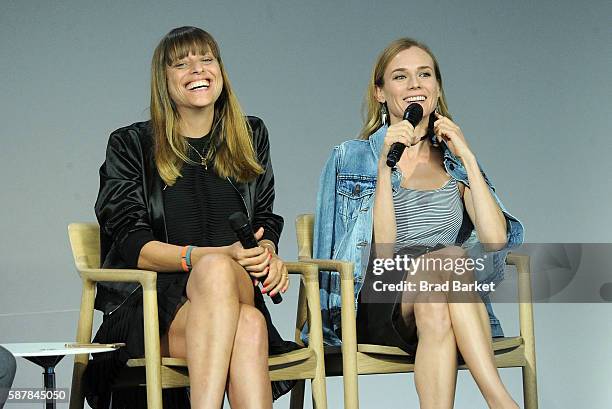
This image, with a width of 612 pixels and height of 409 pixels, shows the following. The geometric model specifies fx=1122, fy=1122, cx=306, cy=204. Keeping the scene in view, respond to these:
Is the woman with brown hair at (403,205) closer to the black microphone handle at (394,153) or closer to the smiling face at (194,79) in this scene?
the black microphone handle at (394,153)

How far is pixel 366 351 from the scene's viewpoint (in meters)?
2.80

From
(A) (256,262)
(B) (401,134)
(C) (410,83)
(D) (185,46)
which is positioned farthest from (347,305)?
(D) (185,46)

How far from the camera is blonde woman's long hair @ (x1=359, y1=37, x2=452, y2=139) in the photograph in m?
3.12

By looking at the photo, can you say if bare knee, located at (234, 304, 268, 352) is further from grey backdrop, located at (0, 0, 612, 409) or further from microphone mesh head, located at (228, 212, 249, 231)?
grey backdrop, located at (0, 0, 612, 409)

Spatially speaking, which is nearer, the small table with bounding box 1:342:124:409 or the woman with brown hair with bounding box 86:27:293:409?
the small table with bounding box 1:342:124:409

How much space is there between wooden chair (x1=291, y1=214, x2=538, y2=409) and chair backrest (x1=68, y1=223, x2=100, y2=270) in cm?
56

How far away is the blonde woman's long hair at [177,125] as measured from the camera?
2838 millimetres

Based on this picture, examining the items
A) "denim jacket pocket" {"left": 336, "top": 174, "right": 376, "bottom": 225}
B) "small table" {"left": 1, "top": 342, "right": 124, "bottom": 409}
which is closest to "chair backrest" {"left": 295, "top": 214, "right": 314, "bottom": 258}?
"denim jacket pocket" {"left": 336, "top": 174, "right": 376, "bottom": 225}

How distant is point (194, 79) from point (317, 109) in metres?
1.19

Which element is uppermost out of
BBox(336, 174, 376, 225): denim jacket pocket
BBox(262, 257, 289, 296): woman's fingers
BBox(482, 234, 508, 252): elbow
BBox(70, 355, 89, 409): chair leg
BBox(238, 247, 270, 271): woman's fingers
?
BBox(336, 174, 376, 225): denim jacket pocket

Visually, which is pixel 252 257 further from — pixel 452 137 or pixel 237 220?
pixel 452 137

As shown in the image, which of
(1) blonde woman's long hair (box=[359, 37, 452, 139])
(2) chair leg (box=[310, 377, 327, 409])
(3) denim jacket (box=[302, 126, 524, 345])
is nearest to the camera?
(2) chair leg (box=[310, 377, 327, 409])

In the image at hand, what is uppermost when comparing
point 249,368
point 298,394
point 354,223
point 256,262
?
point 354,223

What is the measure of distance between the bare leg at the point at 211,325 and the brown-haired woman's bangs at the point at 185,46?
23.9 inches
